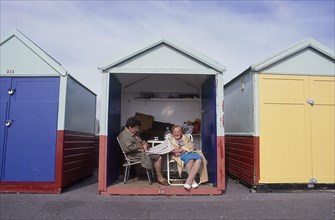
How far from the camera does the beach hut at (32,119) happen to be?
5.50 meters

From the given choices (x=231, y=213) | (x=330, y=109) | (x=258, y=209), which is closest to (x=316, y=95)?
(x=330, y=109)

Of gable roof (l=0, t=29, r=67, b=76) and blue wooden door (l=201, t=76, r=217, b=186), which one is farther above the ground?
gable roof (l=0, t=29, r=67, b=76)

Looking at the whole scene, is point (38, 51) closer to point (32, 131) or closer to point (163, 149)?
point (32, 131)

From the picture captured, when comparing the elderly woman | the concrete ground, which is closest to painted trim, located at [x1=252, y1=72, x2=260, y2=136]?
the elderly woman

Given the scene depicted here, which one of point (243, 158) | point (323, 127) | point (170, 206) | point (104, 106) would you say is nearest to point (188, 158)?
point (170, 206)

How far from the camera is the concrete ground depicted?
425 centimetres

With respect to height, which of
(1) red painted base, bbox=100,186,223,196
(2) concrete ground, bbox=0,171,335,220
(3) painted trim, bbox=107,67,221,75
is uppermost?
(3) painted trim, bbox=107,67,221,75

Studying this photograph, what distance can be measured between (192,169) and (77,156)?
2582mm

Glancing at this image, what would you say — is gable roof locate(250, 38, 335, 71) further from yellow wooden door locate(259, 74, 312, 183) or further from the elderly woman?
the elderly woman

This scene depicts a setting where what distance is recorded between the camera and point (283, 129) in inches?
231

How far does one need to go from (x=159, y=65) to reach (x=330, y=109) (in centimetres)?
356

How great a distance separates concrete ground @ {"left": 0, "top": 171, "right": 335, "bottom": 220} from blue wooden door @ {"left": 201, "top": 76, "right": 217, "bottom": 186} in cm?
66

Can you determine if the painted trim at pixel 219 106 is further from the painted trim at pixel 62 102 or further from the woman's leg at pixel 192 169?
the painted trim at pixel 62 102

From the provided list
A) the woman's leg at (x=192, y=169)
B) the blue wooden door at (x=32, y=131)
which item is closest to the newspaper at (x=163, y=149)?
the woman's leg at (x=192, y=169)
